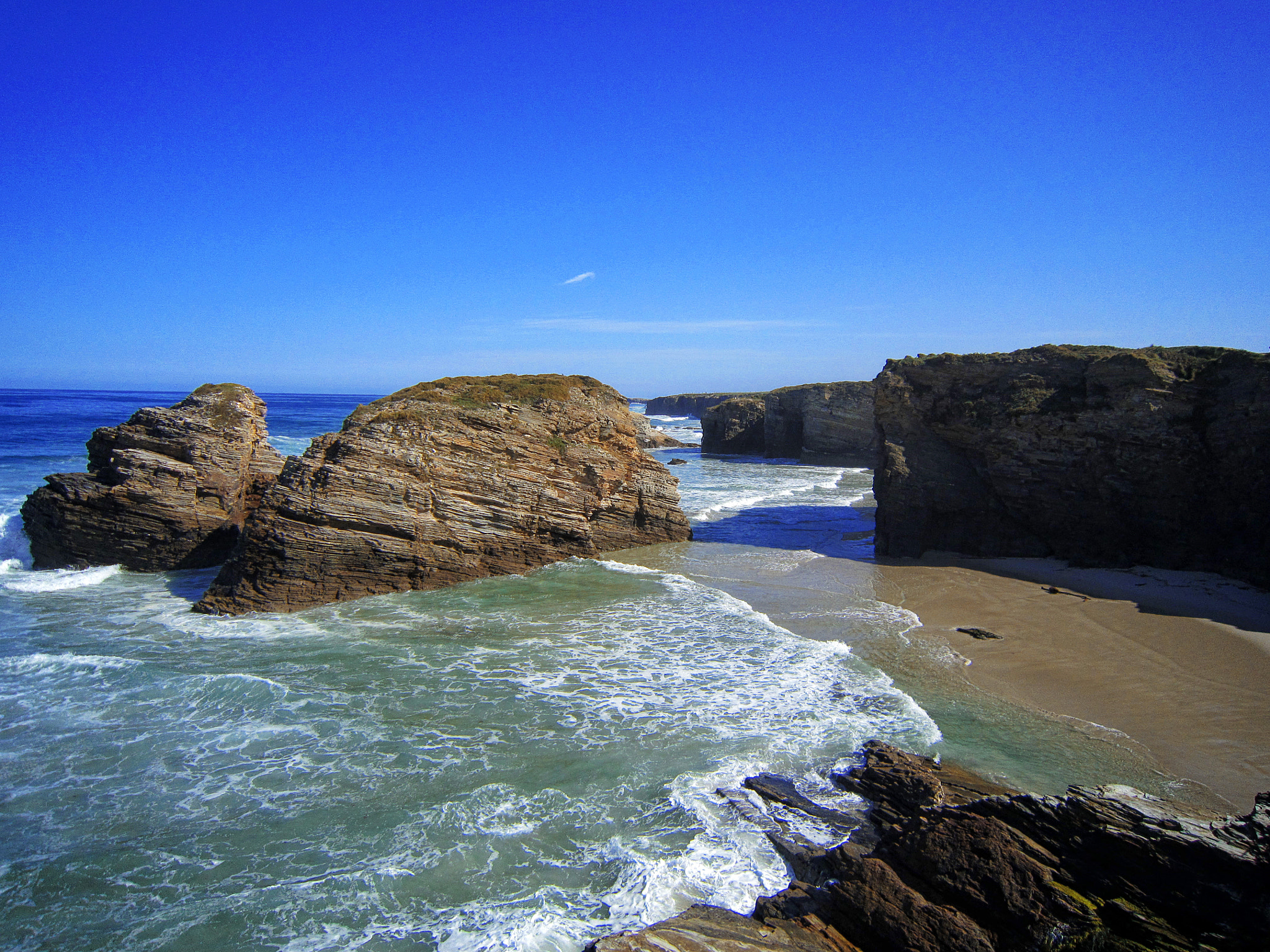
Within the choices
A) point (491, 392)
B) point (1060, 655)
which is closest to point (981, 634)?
point (1060, 655)

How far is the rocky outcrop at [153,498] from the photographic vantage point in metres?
17.3

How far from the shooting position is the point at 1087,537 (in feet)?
58.4

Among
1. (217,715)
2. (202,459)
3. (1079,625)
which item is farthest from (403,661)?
(1079,625)

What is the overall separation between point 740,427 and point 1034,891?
51.7 m

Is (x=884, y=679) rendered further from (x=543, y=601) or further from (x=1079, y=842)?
(x=543, y=601)

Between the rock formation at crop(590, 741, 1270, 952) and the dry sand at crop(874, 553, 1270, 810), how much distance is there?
3972 mm

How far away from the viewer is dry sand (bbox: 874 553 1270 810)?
8906 mm

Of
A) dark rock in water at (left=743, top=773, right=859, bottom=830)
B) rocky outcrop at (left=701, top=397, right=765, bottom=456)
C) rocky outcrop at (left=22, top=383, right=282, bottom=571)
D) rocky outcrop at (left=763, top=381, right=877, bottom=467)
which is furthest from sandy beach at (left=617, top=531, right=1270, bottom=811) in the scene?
rocky outcrop at (left=701, top=397, right=765, bottom=456)

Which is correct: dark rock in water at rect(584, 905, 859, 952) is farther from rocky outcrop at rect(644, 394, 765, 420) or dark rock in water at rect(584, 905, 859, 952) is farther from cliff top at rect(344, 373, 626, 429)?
rocky outcrop at rect(644, 394, 765, 420)

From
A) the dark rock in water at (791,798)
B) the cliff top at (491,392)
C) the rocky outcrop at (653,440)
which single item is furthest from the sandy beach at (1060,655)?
the rocky outcrop at (653,440)

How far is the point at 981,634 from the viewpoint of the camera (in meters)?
13.0

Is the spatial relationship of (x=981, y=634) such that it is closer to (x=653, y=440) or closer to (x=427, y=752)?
(x=427, y=752)

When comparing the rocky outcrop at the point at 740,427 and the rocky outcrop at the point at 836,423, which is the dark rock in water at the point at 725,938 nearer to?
the rocky outcrop at the point at 836,423

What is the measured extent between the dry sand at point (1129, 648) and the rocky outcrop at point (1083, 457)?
101cm
